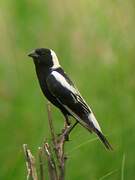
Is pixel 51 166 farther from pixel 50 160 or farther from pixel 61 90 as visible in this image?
pixel 61 90

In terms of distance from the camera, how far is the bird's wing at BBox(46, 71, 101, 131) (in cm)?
286

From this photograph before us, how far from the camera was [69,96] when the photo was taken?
287cm

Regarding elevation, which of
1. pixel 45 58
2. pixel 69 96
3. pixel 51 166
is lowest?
pixel 51 166

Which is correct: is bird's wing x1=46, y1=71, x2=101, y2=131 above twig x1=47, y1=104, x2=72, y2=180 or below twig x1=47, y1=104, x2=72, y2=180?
above

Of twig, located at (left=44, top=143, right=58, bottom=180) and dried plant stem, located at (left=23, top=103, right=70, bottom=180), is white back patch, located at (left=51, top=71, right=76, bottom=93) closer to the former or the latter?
dried plant stem, located at (left=23, top=103, right=70, bottom=180)

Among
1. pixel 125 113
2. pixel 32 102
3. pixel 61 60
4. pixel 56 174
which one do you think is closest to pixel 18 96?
pixel 32 102

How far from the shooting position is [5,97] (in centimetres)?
354

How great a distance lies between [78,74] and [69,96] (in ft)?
2.57

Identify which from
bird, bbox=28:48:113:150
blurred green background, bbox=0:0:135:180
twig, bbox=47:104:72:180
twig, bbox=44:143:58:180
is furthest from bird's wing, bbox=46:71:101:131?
blurred green background, bbox=0:0:135:180

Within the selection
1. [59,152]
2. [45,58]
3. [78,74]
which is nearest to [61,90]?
[45,58]

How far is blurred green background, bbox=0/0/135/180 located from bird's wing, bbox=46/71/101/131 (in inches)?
20.4

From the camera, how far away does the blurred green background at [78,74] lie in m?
3.45

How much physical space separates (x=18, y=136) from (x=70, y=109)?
0.64 m

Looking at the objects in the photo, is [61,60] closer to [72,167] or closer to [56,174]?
[72,167]
